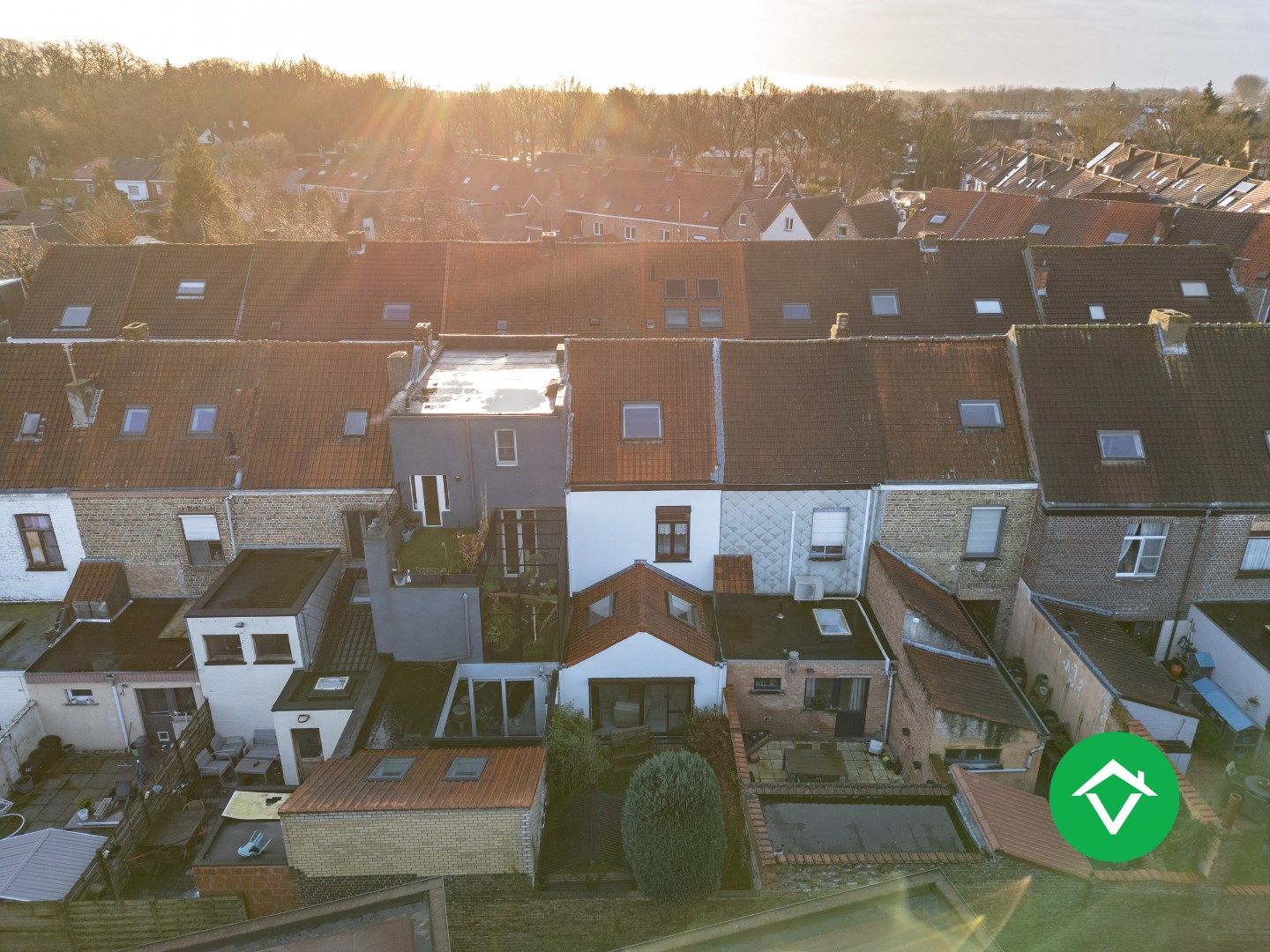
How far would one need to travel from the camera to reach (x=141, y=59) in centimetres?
10719

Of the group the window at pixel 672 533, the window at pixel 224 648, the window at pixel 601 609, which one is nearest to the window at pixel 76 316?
the window at pixel 224 648

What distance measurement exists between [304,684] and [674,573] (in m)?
8.67

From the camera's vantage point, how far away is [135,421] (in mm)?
20484

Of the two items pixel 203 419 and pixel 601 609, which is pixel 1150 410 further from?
pixel 203 419

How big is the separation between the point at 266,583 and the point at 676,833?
1131 cm

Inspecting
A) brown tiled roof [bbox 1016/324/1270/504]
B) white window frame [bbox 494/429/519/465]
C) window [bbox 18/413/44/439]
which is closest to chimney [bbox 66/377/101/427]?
window [bbox 18/413/44/439]

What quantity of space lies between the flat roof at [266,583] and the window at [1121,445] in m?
18.7

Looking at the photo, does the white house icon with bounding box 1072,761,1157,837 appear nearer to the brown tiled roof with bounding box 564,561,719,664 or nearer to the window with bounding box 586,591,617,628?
the brown tiled roof with bounding box 564,561,719,664

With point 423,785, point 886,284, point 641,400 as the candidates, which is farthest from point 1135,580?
point 423,785

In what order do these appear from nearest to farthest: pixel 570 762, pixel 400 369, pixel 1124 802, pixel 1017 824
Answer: pixel 1017 824
pixel 1124 802
pixel 570 762
pixel 400 369

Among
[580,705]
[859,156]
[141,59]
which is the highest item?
[141,59]

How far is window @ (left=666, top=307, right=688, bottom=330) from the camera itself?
30.1 metres

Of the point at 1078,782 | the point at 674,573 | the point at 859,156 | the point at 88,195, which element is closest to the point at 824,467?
the point at 674,573

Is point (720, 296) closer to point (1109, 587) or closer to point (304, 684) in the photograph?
point (1109, 587)
